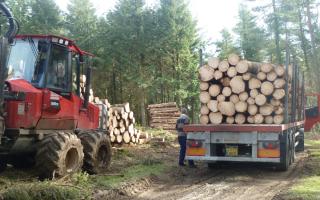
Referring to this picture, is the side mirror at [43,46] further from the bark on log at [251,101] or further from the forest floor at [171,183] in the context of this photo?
the bark on log at [251,101]

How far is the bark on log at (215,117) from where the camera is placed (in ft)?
39.4

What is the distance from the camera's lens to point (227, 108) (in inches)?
470

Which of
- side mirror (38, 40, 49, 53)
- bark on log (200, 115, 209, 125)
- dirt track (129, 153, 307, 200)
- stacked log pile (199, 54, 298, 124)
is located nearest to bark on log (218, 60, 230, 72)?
stacked log pile (199, 54, 298, 124)

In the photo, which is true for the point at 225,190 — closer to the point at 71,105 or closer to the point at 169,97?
the point at 71,105

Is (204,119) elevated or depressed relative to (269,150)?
elevated

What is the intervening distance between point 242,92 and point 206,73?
112 centimetres

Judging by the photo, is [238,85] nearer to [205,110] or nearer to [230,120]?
[230,120]

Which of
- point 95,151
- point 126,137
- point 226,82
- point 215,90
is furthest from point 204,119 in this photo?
point 126,137

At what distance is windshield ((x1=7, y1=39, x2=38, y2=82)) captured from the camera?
30.5ft

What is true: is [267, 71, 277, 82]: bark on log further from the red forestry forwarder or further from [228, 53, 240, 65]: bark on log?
the red forestry forwarder

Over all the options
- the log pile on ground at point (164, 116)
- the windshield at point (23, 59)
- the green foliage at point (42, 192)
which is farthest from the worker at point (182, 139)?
the log pile on ground at point (164, 116)

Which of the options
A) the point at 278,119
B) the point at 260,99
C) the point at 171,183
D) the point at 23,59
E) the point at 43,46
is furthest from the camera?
the point at 260,99

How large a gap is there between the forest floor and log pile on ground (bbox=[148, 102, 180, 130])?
1258 cm

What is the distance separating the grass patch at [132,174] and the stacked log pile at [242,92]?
6.18ft
